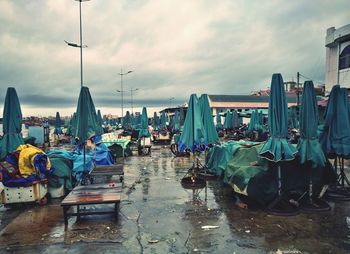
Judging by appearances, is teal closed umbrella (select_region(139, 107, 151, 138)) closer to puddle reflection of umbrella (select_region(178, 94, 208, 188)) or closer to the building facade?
puddle reflection of umbrella (select_region(178, 94, 208, 188))

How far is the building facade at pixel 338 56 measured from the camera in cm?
2955

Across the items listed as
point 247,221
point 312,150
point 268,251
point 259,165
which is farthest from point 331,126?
point 268,251

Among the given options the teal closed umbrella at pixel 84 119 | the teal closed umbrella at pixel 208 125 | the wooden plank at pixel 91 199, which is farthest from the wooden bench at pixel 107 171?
the teal closed umbrella at pixel 208 125

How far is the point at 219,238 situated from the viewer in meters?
5.30

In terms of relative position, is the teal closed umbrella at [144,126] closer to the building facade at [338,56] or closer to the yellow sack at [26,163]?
the yellow sack at [26,163]

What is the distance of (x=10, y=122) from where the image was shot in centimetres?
907

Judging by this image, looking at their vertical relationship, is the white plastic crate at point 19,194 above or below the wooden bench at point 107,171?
below

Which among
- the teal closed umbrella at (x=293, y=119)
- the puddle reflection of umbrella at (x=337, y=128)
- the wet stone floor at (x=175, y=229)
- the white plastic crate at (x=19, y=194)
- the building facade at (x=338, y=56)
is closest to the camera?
the wet stone floor at (x=175, y=229)

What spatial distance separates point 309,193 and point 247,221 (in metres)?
2.06

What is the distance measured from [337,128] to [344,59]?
2702cm

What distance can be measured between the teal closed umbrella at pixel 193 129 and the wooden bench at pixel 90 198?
11.6 ft

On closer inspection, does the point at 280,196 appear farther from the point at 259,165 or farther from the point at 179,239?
the point at 179,239

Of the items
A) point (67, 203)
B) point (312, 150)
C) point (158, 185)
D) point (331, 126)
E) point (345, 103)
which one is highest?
point (345, 103)

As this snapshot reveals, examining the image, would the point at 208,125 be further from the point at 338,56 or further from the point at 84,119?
the point at 338,56
